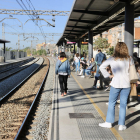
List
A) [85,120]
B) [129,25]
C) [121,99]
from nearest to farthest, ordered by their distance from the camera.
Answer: [121,99], [85,120], [129,25]

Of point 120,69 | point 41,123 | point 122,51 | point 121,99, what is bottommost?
point 41,123

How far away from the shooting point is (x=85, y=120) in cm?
565

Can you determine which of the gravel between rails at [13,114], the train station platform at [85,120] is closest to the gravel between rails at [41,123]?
the train station platform at [85,120]

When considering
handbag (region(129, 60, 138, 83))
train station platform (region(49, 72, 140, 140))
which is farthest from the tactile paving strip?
handbag (region(129, 60, 138, 83))

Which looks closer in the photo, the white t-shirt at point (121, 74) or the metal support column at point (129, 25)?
the white t-shirt at point (121, 74)

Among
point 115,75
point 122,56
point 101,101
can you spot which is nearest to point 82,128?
point 115,75

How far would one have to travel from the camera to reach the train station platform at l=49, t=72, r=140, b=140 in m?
4.53

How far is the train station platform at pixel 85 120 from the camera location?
4531 millimetres

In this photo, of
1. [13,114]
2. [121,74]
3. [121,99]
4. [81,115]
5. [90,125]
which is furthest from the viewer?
[13,114]

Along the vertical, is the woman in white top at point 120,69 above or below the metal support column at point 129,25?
below

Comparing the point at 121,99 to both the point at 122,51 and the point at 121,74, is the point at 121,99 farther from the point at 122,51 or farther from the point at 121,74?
the point at 122,51

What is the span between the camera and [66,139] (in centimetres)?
434

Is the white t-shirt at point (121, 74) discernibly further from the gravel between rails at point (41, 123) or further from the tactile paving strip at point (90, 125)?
the gravel between rails at point (41, 123)

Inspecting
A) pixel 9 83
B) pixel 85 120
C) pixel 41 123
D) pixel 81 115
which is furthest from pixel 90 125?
pixel 9 83
